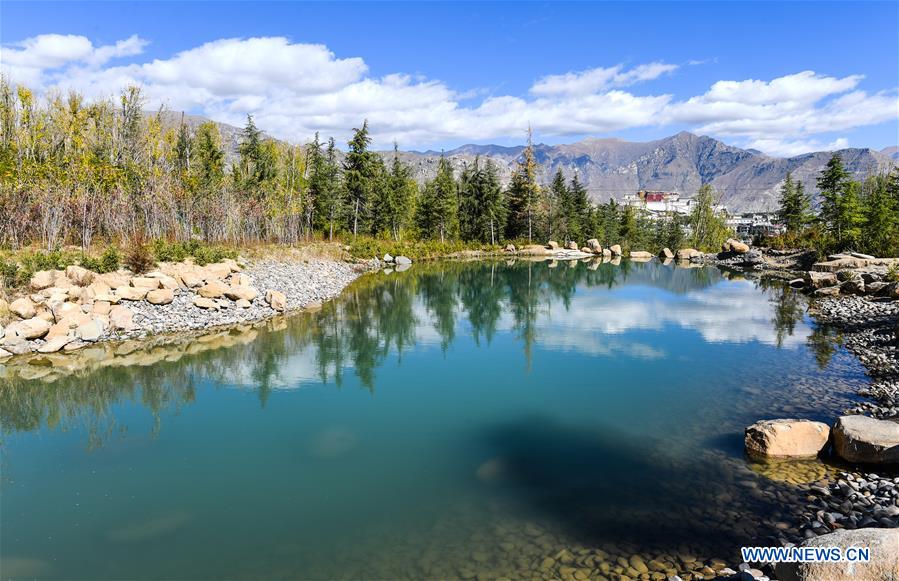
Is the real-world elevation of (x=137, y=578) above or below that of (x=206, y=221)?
below

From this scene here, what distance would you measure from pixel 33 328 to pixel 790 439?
21.3 meters

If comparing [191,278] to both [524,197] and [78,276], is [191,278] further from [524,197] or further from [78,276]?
[524,197]

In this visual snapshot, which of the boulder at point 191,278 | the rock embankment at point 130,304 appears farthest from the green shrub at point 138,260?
the boulder at point 191,278

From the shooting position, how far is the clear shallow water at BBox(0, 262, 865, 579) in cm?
724

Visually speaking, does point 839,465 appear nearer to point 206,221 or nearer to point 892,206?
point 206,221

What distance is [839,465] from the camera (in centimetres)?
920

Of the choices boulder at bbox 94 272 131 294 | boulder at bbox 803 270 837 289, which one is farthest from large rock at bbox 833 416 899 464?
boulder at bbox 803 270 837 289

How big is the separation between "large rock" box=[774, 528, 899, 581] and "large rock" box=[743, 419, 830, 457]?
4.66 meters

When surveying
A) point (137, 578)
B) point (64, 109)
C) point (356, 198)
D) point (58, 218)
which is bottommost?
point (137, 578)

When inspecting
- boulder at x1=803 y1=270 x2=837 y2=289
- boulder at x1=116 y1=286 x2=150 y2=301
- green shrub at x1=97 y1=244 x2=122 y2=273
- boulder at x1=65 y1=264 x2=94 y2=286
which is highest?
green shrub at x1=97 y1=244 x2=122 y2=273

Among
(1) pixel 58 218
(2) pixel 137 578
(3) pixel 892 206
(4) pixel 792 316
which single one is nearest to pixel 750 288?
(4) pixel 792 316

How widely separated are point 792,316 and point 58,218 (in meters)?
35.6

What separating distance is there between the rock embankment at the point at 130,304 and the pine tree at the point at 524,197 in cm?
3887

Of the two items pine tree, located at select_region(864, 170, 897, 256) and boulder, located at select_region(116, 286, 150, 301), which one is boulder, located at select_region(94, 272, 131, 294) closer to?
boulder, located at select_region(116, 286, 150, 301)
